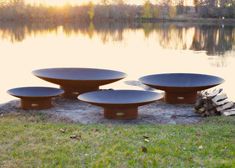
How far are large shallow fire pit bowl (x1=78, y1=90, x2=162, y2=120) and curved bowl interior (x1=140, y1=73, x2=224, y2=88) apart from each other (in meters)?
0.95

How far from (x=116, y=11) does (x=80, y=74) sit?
120 ft

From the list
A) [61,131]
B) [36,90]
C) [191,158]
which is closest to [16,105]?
[36,90]

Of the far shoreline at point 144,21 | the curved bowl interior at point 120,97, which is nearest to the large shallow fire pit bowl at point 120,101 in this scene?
the curved bowl interior at point 120,97

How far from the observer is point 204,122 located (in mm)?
6168

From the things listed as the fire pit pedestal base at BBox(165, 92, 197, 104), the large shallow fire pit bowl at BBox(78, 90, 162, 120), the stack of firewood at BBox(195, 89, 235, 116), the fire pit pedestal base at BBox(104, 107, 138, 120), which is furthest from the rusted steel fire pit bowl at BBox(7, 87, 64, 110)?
the stack of firewood at BBox(195, 89, 235, 116)

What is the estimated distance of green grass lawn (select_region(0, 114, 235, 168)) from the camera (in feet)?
12.7

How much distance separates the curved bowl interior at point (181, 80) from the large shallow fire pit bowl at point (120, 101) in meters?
0.95

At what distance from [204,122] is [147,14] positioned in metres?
42.1

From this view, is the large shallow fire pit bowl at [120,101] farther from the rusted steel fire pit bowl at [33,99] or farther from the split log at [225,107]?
the split log at [225,107]

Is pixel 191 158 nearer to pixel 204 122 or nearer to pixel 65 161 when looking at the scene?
pixel 65 161

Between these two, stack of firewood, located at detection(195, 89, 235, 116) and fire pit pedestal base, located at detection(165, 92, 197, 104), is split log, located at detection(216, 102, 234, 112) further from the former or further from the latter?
fire pit pedestal base, located at detection(165, 92, 197, 104)

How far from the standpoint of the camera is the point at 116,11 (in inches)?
1751

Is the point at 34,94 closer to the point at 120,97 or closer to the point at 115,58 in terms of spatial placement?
the point at 120,97

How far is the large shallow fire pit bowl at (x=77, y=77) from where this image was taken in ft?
25.4
